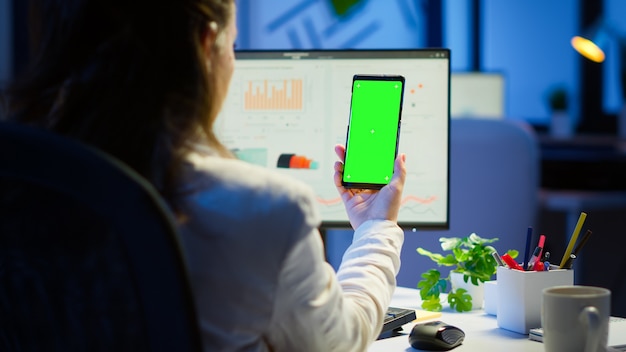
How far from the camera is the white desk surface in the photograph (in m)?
1.44

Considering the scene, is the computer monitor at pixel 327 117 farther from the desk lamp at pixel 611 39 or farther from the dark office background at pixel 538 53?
the dark office background at pixel 538 53

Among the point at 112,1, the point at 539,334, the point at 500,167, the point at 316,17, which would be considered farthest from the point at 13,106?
the point at 316,17

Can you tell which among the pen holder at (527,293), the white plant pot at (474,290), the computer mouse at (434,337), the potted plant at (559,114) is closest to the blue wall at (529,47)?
the potted plant at (559,114)

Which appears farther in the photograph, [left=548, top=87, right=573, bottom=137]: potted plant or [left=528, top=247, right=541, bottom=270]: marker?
[left=548, top=87, right=573, bottom=137]: potted plant

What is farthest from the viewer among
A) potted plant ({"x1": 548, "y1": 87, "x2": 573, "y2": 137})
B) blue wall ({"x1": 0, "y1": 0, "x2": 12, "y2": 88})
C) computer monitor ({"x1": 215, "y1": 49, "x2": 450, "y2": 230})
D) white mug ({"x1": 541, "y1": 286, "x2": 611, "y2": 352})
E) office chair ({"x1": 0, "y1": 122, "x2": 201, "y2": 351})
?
potted plant ({"x1": 548, "y1": 87, "x2": 573, "y2": 137})

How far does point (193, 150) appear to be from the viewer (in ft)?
3.21

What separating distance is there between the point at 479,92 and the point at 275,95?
167 inches

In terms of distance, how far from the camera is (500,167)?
2.72 metres

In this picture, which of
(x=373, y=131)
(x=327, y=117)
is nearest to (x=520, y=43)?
(x=327, y=117)

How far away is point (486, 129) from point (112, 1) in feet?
6.45

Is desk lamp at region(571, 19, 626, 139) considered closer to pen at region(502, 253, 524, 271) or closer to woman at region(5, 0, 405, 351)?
pen at region(502, 253, 524, 271)

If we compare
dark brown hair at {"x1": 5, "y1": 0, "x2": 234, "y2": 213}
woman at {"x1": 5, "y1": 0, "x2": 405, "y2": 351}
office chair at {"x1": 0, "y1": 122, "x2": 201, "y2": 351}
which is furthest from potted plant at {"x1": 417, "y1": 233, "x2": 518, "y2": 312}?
office chair at {"x1": 0, "y1": 122, "x2": 201, "y2": 351}

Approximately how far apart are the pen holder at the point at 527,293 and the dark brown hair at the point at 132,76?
736 millimetres

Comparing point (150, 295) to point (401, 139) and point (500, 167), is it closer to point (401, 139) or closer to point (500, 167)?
point (401, 139)
